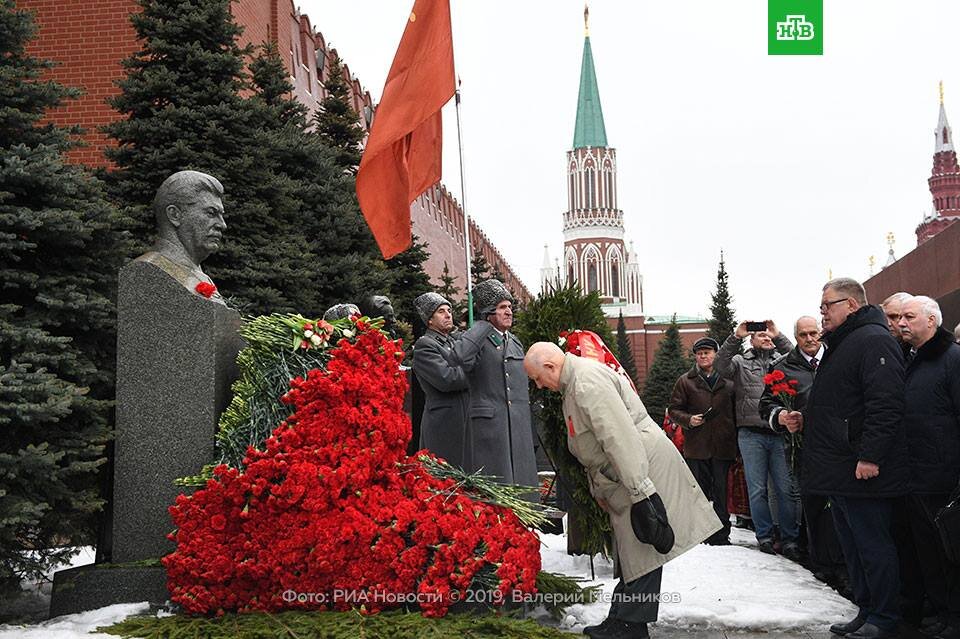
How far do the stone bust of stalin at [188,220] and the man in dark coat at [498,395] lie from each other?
169cm

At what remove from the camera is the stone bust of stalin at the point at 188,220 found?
6062 mm

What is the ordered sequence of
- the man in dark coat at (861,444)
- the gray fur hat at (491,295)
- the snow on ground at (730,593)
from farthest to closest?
1. the gray fur hat at (491,295)
2. the snow on ground at (730,593)
3. the man in dark coat at (861,444)

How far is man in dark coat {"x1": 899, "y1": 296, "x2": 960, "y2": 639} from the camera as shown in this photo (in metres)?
5.14

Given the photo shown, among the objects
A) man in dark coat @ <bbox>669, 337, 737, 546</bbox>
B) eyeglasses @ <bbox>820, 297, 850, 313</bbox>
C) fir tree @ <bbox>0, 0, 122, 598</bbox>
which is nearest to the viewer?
fir tree @ <bbox>0, 0, 122, 598</bbox>

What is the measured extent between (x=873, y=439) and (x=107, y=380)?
14.1 ft

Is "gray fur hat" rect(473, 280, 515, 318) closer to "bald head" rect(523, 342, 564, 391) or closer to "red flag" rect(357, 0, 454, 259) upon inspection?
"red flag" rect(357, 0, 454, 259)

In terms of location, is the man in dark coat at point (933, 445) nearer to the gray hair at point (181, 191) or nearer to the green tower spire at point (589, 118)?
the gray hair at point (181, 191)

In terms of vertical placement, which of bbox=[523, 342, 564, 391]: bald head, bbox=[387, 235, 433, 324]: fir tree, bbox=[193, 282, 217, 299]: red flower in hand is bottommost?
bbox=[523, 342, 564, 391]: bald head

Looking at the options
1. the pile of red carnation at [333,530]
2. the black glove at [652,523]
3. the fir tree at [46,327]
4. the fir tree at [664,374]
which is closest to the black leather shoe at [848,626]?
the black glove at [652,523]

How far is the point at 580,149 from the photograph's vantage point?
128m

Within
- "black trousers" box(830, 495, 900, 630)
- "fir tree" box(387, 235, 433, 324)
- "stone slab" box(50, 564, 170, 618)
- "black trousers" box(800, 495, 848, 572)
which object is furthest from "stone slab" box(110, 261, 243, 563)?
"fir tree" box(387, 235, 433, 324)

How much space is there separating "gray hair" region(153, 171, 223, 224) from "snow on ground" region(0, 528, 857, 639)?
2304mm

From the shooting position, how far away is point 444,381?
6516mm

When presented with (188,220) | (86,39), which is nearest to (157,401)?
(188,220)
